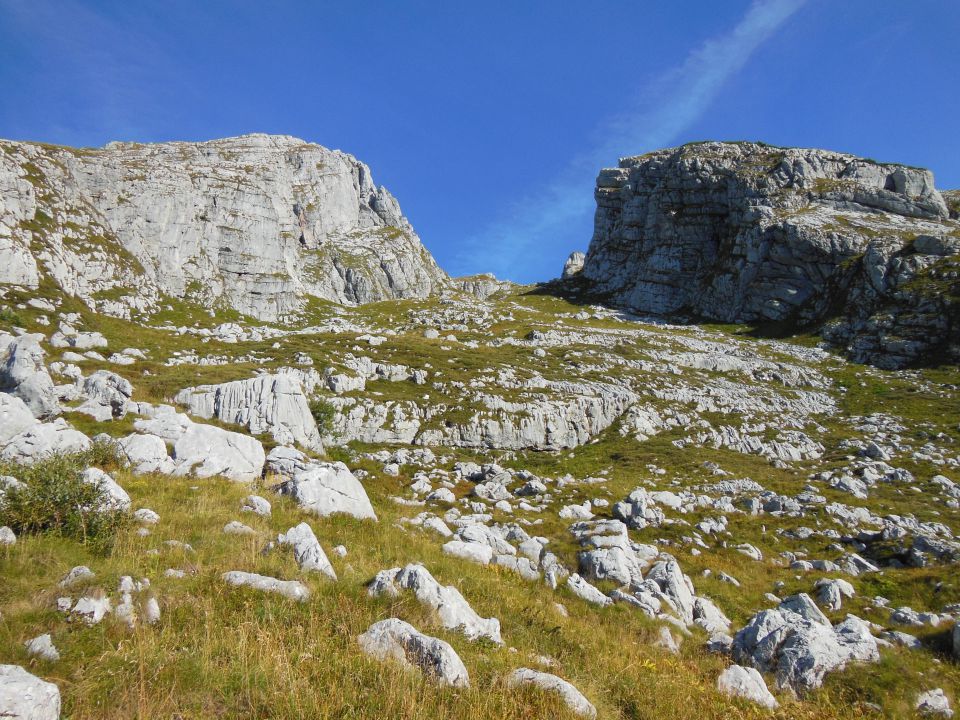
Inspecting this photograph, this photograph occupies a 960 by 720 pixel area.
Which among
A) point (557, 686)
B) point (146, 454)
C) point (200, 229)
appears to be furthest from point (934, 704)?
point (200, 229)

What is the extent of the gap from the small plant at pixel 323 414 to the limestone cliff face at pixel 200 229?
64.9 m

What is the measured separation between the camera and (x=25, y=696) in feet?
12.6

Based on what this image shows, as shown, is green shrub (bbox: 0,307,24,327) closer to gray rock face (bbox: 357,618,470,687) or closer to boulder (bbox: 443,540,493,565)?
boulder (bbox: 443,540,493,565)

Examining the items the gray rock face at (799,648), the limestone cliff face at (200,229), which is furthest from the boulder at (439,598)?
the limestone cliff face at (200,229)

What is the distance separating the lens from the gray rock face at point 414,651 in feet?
18.9

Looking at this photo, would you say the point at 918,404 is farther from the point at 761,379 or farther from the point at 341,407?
the point at 341,407

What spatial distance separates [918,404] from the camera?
51.8 meters

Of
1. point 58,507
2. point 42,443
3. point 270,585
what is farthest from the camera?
point 42,443

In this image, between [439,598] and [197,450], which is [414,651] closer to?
[439,598]

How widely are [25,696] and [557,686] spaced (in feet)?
18.8

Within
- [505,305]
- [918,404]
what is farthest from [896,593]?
[505,305]

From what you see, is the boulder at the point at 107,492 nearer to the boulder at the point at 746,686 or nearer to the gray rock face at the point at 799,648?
the boulder at the point at 746,686

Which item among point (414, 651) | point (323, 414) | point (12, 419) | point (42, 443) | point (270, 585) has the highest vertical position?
point (12, 419)

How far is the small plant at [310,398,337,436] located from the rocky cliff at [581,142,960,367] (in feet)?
275
